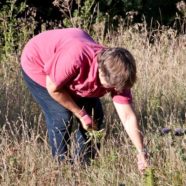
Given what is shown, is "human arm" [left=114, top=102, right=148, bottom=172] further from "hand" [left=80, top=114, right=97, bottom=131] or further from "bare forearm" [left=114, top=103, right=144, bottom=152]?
"hand" [left=80, top=114, right=97, bottom=131]

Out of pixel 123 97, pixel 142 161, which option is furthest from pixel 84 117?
pixel 142 161

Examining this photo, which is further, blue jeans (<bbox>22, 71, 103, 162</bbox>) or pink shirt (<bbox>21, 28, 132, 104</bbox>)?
blue jeans (<bbox>22, 71, 103, 162</bbox>)

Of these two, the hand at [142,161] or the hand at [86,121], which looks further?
the hand at [86,121]

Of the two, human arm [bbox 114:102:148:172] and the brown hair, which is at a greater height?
the brown hair

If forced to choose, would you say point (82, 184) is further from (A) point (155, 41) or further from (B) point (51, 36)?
(A) point (155, 41)

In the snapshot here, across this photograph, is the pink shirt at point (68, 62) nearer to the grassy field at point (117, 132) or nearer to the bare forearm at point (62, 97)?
the bare forearm at point (62, 97)

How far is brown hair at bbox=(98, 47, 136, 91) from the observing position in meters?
3.34

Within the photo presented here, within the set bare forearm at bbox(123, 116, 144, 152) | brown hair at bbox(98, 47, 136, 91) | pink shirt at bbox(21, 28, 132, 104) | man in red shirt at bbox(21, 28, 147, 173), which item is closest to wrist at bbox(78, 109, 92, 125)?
man in red shirt at bbox(21, 28, 147, 173)

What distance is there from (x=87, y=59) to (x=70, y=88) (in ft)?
0.88

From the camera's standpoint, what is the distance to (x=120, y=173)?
3.63 metres

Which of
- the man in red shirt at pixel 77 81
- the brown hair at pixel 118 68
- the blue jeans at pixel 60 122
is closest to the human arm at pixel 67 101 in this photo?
the man in red shirt at pixel 77 81

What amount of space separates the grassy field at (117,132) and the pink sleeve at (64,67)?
0.54 m

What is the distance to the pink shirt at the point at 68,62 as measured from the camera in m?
3.50

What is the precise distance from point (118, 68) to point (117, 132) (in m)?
1.38
